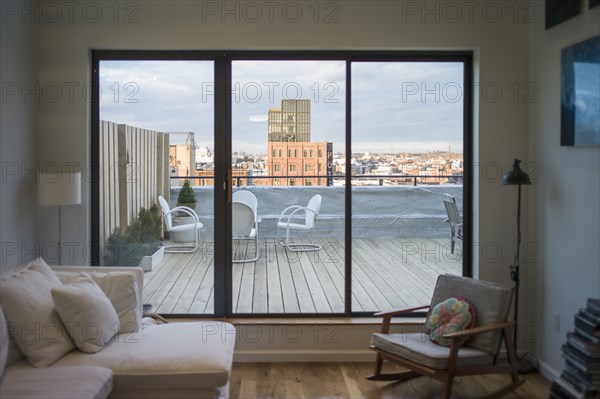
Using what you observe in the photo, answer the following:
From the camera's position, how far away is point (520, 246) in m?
4.58

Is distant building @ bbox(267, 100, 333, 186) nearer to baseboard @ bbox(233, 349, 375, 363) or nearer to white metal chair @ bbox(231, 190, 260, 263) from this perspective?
white metal chair @ bbox(231, 190, 260, 263)

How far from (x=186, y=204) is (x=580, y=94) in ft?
9.61

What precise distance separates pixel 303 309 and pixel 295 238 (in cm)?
57

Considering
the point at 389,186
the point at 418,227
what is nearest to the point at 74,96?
the point at 389,186

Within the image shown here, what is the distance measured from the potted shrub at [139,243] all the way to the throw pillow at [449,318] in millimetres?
2193

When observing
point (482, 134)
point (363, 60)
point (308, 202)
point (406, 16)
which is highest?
point (406, 16)

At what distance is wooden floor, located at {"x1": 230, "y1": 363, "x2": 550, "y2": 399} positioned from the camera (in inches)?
A: 156

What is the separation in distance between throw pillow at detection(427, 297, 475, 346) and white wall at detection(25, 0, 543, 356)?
2.38ft

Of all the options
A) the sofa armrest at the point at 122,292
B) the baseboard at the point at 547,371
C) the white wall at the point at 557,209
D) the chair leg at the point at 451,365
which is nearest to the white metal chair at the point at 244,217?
the sofa armrest at the point at 122,292

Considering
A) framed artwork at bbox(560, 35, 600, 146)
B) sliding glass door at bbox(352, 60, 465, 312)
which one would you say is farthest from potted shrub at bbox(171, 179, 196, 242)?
framed artwork at bbox(560, 35, 600, 146)

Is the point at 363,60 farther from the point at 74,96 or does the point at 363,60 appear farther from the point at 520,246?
the point at 74,96

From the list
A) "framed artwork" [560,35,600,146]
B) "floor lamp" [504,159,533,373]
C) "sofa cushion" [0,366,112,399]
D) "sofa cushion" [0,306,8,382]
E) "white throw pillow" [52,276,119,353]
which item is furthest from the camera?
"floor lamp" [504,159,533,373]

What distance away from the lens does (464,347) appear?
12.6 ft

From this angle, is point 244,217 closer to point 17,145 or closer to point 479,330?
point 17,145
